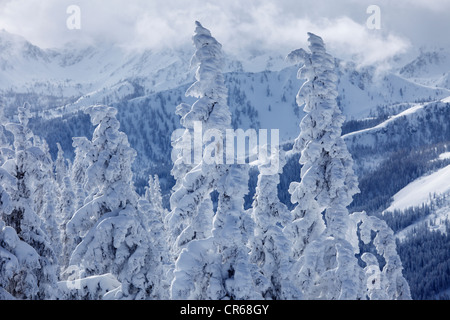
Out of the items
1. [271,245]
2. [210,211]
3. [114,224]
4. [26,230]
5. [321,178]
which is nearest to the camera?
A: [271,245]

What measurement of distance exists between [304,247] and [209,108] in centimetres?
704

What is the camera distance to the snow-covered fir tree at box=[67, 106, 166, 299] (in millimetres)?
16203

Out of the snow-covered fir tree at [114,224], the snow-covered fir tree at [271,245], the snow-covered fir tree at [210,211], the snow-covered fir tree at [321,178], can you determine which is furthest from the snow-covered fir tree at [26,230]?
the snow-covered fir tree at [321,178]

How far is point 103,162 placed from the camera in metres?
16.7

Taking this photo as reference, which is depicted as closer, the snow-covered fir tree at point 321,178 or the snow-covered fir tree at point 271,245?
the snow-covered fir tree at point 271,245

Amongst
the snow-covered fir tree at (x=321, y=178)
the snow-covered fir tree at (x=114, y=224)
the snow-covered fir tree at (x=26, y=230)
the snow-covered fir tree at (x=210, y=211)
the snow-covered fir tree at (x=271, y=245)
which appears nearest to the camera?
the snow-covered fir tree at (x=210, y=211)

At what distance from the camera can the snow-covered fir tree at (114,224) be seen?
16203 millimetres

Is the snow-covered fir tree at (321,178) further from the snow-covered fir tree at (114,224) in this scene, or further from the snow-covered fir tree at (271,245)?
the snow-covered fir tree at (114,224)

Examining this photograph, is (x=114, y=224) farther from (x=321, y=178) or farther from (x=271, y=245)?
(x=321, y=178)

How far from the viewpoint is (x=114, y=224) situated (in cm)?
1627

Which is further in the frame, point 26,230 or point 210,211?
point 210,211

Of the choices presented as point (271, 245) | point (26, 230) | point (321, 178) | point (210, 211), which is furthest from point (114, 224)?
point (321, 178)
